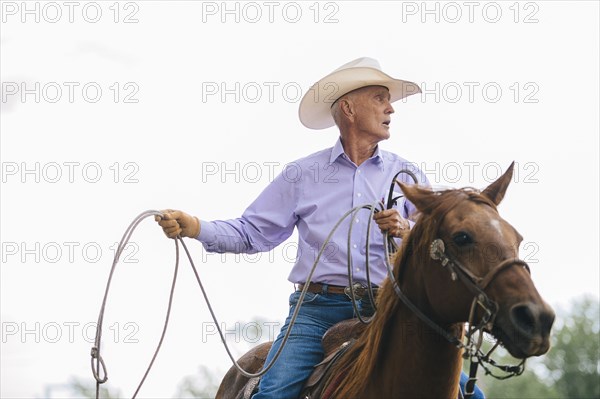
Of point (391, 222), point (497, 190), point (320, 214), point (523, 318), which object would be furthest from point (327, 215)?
point (523, 318)

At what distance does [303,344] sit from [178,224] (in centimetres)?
120

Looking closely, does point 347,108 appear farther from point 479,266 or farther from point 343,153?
point 479,266

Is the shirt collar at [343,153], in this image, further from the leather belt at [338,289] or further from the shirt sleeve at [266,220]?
the leather belt at [338,289]

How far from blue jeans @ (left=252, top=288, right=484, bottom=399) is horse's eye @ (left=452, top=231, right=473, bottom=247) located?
138 centimetres

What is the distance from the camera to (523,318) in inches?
166

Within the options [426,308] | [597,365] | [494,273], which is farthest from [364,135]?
[597,365]

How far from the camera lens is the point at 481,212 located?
15.4 ft

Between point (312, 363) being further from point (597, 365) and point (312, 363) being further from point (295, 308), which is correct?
point (597, 365)

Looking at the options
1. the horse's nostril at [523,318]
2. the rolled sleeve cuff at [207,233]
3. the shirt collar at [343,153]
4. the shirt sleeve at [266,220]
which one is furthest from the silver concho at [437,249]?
the rolled sleeve cuff at [207,233]

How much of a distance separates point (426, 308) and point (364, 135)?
2012mm

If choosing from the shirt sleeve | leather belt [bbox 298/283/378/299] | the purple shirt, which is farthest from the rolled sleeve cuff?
leather belt [bbox 298/283/378/299]

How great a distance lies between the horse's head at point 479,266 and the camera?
4219 millimetres

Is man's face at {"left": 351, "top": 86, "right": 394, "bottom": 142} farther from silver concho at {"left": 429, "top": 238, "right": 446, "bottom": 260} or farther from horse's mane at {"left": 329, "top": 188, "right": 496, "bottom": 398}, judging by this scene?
silver concho at {"left": 429, "top": 238, "right": 446, "bottom": 260}

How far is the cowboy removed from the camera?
5961 millimetres
